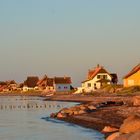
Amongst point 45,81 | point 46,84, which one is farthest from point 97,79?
point 45,81

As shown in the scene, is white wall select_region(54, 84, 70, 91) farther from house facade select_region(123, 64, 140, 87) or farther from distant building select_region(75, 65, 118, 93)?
house facade select_region(123, 64, 140, 87)

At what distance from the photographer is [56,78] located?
468 feet

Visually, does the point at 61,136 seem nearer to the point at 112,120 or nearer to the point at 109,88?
the point at 112,120

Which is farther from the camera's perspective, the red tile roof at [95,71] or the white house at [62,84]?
the white house at [62,84]

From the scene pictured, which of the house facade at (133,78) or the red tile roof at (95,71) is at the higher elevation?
the red tile roof at (95,71)

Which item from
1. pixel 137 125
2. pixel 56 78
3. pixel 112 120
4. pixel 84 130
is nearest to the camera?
pixel 137 125

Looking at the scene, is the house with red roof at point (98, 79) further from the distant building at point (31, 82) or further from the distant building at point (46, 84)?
the distant building at point (31, 82)

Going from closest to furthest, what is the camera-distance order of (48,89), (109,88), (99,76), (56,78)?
(109,88) → (99,76) → (56,78) → (48,89)

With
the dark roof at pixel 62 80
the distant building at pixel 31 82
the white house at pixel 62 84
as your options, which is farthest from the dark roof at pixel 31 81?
the dark roof at pixel 62 80

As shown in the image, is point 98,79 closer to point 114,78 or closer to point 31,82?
point 114,78

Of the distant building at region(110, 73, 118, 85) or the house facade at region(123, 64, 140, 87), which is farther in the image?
the distant building at region(110, 73, 118, 85)

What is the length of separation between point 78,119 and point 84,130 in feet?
26.7

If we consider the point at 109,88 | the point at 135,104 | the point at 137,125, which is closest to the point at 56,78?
the point at 109,88

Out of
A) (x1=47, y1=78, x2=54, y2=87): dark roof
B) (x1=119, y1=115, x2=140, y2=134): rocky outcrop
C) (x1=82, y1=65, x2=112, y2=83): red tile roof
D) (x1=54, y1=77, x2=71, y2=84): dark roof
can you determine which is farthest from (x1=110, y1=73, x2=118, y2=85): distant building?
(x1=119, y1=115, x2=140, y2=134): rocky outcrop
